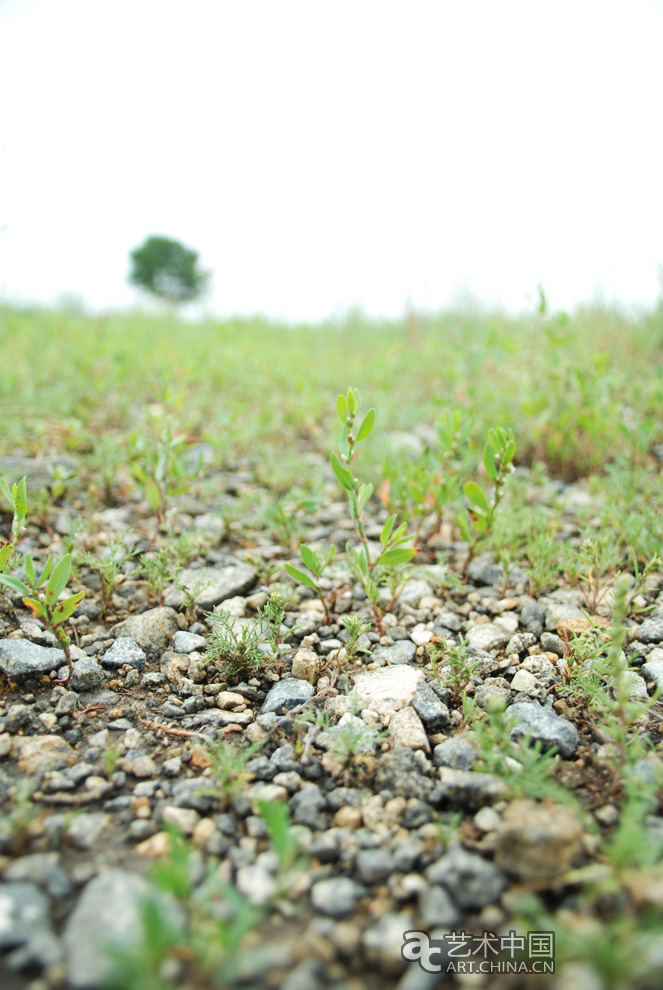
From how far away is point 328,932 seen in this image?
1.32 m

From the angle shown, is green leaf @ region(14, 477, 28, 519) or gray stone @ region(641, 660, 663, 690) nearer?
gray stone @ region(641, 660, 663, 690)

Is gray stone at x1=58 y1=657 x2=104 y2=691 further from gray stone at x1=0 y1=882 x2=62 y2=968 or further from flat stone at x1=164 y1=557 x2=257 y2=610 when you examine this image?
gray stone at x1=0 y1=882 x2=62 y2=968

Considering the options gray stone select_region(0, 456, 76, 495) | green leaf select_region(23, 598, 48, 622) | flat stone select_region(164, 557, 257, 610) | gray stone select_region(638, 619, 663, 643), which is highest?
gray stone select_region(0, 456, 76, 495)

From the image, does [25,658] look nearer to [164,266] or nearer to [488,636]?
[488,636]

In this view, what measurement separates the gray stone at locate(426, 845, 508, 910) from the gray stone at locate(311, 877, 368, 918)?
17 cm

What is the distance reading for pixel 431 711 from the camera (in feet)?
6.46

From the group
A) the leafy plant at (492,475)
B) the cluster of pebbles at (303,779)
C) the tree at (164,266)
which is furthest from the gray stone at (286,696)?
the tree at (164,266)

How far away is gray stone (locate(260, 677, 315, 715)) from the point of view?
2.03 meters

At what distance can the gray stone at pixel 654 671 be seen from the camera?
207cm

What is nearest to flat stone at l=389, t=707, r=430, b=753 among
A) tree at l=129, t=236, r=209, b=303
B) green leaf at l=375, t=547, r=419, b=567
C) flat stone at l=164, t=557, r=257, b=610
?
green leaf at l=375, t=547, r=419, b=567

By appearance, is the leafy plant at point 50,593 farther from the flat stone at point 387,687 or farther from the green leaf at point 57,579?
the flat stone at point 387,687

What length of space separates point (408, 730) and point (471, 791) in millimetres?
297

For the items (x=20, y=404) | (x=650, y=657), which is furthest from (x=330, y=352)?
(x=650, y=657)

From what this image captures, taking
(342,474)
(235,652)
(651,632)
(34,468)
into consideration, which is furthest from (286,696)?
(34,468)
